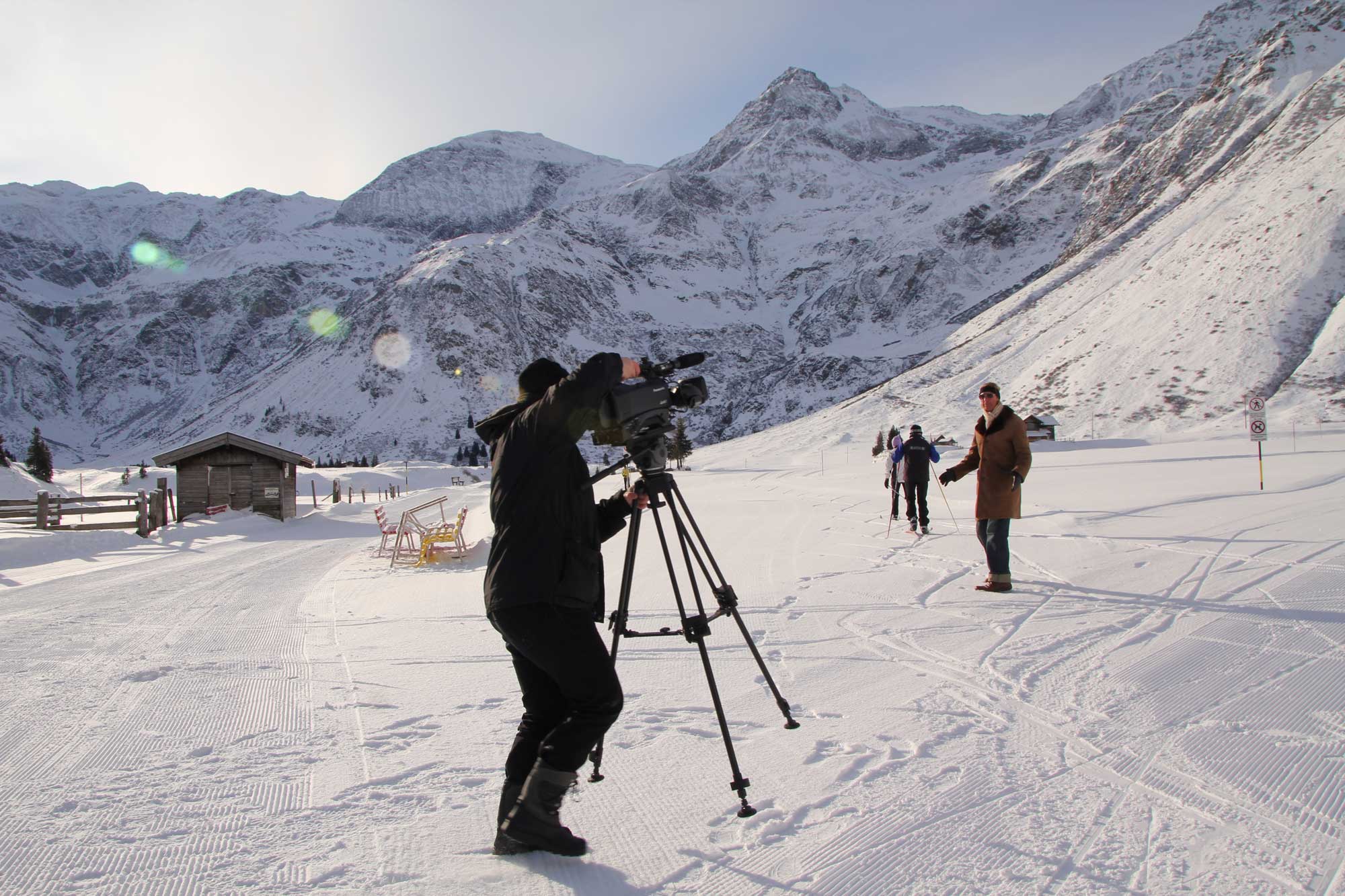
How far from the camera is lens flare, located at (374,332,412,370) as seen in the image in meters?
128

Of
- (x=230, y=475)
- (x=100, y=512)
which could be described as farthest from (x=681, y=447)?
(x=100, y=512)

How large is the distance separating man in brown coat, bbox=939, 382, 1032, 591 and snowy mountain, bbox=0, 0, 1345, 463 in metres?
40.1

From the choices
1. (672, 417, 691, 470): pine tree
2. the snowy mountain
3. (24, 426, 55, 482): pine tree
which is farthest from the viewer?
(672, 417, 691, 470): pine tree

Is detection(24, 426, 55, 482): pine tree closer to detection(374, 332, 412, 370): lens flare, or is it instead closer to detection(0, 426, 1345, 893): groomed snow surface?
detection(0, 426, 1345, 893): groomed snow surface

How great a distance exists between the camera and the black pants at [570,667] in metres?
2.47

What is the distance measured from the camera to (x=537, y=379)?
2.81 m

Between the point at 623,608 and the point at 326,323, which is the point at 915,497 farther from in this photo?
the point at 326,323

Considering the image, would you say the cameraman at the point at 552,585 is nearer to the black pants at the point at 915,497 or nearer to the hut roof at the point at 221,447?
the black pants at the point at 915,497

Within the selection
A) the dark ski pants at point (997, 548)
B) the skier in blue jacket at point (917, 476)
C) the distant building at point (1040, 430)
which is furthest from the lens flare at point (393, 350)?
the dark ski pants at point (997, 548)

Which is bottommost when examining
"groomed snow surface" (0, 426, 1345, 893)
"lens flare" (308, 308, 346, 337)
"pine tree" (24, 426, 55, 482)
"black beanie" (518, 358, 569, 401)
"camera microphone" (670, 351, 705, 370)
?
"groomed snow surface" (0, 426, 1345, 893)

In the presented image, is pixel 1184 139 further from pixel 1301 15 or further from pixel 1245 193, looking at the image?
pixel 1245 193

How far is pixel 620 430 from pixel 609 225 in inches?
8049

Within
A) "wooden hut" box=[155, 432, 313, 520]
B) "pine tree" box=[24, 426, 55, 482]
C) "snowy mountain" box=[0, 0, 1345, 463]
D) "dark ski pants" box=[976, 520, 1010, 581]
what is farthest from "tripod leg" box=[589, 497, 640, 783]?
"pine tree" box=[24, 426, 55, 482]

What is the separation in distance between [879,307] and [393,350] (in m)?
97.7
